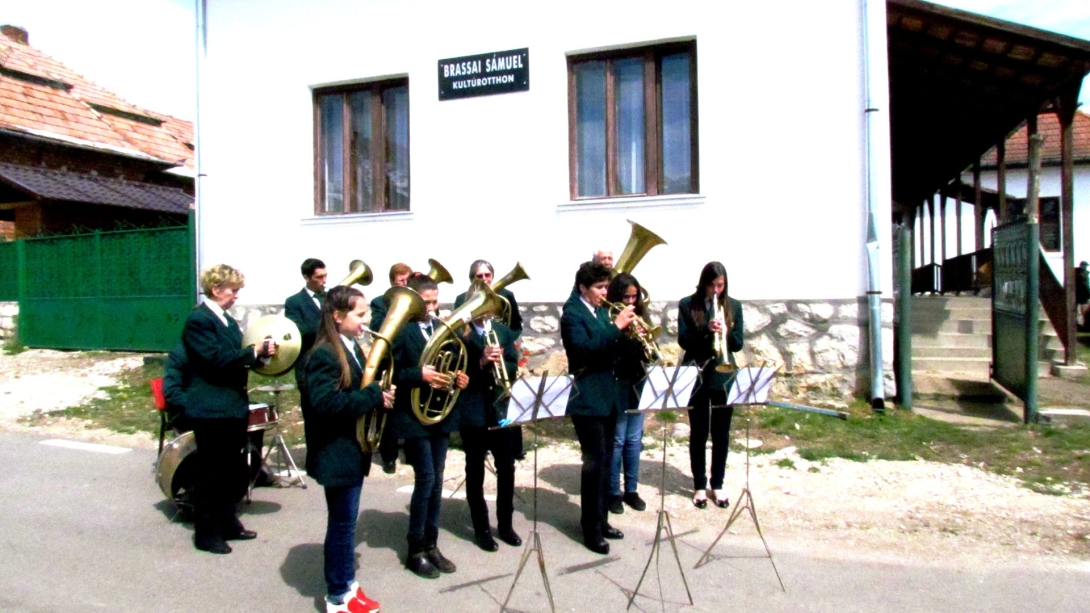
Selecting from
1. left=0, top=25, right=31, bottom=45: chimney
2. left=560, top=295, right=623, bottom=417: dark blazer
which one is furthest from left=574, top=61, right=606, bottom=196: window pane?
left=0, top=25, right=31, bottom=45: chimney

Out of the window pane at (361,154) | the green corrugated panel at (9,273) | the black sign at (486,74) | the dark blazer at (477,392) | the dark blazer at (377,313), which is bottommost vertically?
the dark blazer at (477,392)

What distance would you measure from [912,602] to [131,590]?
4112 millimetres

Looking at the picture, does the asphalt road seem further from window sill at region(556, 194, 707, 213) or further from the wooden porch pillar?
the wooden porch pillar

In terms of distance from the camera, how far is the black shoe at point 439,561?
191 inches

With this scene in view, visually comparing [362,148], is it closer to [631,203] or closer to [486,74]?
[486,74]

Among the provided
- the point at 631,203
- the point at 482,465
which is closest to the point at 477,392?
the point at 482,465

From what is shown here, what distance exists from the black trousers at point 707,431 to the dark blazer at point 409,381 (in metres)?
1.93

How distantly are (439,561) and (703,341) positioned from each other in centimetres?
236

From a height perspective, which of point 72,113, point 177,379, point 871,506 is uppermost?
point 72,113

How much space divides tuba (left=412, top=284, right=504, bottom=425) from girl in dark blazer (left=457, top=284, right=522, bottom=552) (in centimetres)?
15

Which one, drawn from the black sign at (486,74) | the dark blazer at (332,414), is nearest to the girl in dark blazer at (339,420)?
the dark blazer at (332,414)

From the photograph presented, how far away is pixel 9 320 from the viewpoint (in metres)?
15.2

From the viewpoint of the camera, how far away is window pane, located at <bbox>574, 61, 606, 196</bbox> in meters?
9.83

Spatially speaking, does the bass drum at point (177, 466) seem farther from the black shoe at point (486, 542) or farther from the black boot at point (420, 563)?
the black shoe at point (486, 542)
